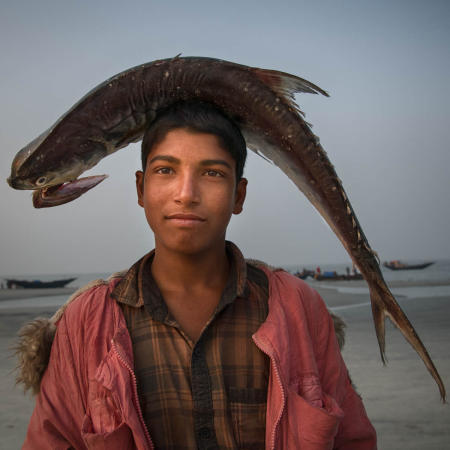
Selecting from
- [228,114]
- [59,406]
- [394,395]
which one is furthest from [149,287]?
[394,395]

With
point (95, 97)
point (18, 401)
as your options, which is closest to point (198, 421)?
point (95, 97)

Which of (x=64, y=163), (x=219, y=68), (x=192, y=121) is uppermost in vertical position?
(x=219, y=68)

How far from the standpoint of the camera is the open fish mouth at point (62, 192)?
184 cm

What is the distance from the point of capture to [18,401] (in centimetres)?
502

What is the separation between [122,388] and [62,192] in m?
0.81

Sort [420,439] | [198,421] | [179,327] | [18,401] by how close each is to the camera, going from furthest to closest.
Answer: [18,401] < [420,439] < [179,327] < [198,421]

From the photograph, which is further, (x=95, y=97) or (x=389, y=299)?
(x=389, y=299)

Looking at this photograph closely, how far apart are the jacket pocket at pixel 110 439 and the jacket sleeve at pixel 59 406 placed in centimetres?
13

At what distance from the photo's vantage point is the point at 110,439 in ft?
4.88

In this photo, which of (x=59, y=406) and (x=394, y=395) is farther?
(x=394, y=395)

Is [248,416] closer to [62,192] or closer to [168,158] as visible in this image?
[168,158]

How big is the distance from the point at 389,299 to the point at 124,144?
124cm

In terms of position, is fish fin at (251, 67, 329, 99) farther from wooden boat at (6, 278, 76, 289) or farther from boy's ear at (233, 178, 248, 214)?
wooden boat at (6, 278, 76, 289)

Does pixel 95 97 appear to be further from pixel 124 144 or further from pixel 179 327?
pixel 179 327
